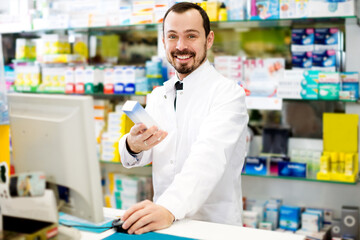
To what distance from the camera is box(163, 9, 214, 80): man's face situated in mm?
2570

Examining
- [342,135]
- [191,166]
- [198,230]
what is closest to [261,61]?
[342,135]

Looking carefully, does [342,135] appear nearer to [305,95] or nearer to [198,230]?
[305,95]

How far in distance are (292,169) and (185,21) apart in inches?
58.5

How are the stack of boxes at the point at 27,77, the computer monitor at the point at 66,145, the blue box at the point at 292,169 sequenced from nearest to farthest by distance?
the computer monitor at the point at 66,145 → the blue box at the point at 292,169 → the stack of boxes at the point at 27,77

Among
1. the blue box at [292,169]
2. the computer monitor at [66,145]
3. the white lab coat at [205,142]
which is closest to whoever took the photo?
the computer monitor at [66,145]

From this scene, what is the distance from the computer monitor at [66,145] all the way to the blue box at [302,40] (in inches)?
90.5

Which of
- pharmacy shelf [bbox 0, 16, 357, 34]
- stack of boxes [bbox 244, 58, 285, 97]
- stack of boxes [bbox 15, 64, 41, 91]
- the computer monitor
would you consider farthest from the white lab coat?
stack of boxes [bbox 15, 64, 41, 91]

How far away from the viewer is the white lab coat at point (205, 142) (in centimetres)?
217

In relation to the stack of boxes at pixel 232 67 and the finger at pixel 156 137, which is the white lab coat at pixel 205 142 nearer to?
the finger at pixel 156 137

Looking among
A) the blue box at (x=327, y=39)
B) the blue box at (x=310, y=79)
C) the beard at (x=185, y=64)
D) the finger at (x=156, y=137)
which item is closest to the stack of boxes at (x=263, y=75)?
the blue box at (x=310, y=79)

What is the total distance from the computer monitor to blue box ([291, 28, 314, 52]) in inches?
90.5

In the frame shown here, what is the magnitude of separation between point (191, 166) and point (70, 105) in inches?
30.7

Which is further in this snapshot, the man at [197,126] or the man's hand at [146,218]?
the man at [197,126]

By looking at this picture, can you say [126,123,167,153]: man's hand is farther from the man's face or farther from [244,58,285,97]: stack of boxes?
[244,58,285,97]: stack of boxes
